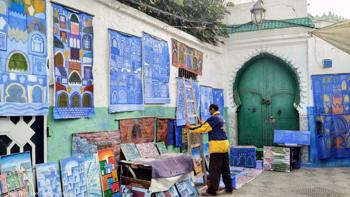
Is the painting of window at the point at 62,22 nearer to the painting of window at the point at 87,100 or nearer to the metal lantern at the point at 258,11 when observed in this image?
the painting of window at the point at 87,100

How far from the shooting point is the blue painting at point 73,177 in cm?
384

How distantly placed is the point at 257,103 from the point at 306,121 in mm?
1334

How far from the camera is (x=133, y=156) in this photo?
5008mm

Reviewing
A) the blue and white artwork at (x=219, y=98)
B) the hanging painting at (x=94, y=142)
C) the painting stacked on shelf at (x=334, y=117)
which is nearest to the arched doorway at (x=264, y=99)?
the blue and white artwork at (x=219, y=98)

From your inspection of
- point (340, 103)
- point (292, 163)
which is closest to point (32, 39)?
point (292, 163)

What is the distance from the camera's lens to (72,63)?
4.11 metres

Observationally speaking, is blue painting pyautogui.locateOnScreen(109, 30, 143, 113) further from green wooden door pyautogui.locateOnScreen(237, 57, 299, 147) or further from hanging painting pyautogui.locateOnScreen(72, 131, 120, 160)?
green wooden door pyautogui.locateOnScreen(237, 57, 299, 147)

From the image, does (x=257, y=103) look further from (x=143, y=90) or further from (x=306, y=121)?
(x=143, y=90)

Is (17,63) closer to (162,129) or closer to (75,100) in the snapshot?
Result: (75,100)

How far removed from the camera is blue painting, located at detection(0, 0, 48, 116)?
3.28 m

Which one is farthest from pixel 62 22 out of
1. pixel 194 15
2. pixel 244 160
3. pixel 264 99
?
pixel 264 99

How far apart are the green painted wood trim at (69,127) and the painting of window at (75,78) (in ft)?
1.47

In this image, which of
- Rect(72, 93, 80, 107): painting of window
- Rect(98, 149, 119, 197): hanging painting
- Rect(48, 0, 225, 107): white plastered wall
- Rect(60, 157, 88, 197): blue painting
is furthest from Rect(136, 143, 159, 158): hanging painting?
Rect(72, 93, 80, 107): painting of window

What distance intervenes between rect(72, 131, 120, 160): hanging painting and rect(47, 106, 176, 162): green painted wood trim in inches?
2.3
